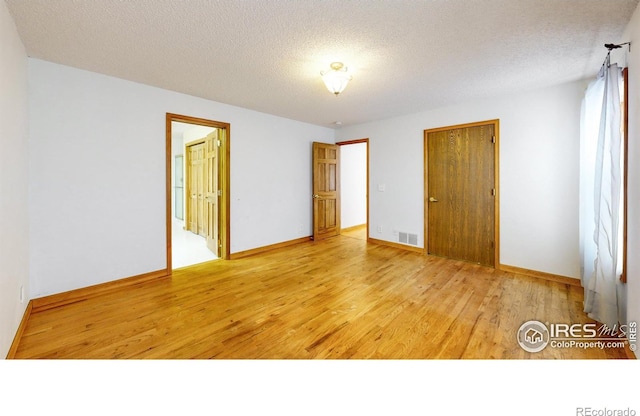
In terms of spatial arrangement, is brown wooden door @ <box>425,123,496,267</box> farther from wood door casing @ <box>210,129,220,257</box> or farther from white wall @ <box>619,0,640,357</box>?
wood door casing @ <box>210,129,220,257</box>

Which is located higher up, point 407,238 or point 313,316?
point 407,238

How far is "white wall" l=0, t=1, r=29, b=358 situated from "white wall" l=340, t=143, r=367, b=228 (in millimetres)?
5088

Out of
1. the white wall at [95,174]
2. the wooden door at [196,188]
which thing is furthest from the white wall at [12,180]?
the wooden door at [196,188]

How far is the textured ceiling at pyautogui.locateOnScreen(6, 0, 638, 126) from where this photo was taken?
179 cm

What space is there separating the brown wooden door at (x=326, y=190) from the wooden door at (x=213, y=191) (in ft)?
6.18

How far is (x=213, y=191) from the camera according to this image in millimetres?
4305

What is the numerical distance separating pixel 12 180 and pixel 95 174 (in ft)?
3.00

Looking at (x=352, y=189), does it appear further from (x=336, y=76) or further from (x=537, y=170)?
(x=336, y=76)

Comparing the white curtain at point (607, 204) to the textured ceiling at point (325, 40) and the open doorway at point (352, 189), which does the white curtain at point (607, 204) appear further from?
the open doorway at point (352, 189)

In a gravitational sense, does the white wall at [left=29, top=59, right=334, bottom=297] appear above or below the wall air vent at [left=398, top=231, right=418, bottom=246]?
above

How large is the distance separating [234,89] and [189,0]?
1.64m

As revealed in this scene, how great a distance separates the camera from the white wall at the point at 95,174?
252 cm

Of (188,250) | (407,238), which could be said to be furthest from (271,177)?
(407,238)

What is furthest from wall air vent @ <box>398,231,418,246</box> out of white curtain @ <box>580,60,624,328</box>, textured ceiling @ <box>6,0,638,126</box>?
textured ceiling @ <box>6,0,638,126</box>
